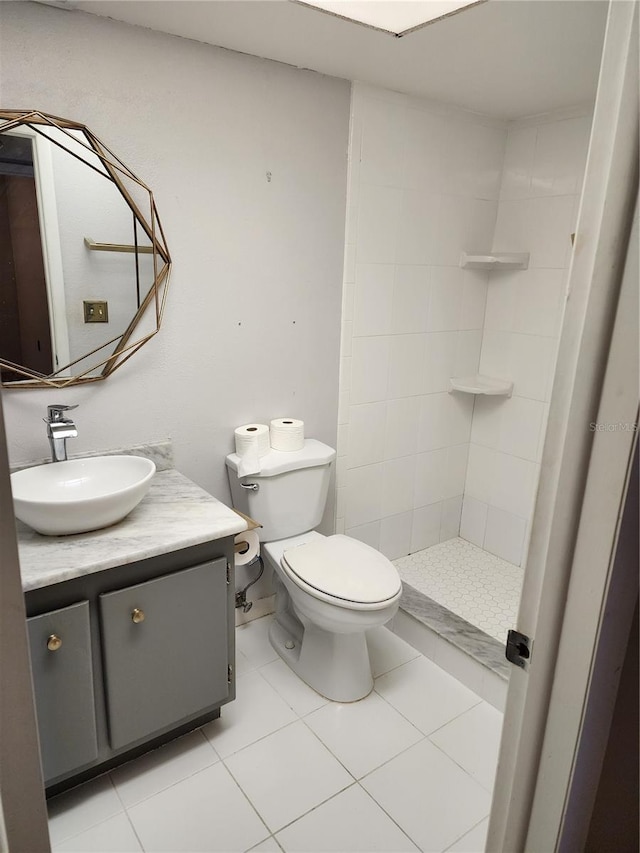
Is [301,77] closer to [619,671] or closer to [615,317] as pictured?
[615,317]

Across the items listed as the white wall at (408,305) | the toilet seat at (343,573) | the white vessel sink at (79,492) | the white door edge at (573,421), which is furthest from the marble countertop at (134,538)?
the white door edge at (573,421)

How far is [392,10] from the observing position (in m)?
1.40

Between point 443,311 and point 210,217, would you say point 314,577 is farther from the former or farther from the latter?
point 443,311

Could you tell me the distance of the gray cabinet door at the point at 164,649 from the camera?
1.48m

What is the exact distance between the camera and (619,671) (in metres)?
0.71


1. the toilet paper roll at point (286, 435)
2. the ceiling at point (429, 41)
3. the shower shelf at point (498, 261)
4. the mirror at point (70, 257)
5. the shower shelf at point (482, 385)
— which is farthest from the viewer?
the shower shelf at point (482, 385)

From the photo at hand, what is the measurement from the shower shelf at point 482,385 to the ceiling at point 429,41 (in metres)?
1.16

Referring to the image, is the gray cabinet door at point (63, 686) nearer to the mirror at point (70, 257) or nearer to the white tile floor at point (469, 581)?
the mirror at point (70, 257)

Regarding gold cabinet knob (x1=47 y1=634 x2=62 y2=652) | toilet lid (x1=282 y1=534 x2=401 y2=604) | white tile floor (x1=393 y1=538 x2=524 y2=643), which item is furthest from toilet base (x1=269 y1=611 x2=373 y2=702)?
gold cabinet knob (x1=47 y1=634 x2=62 y2=652)

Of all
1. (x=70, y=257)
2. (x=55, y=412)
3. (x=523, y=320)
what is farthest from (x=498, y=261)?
(x=55, y=412)

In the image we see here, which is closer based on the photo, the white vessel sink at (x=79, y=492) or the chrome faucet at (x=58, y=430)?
the white vessel sink at (x=79, y=492)

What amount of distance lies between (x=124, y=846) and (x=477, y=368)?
228 cm

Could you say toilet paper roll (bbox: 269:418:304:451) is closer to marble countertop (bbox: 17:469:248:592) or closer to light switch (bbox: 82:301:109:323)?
marble countertop (bbox: 17:469:248:592)

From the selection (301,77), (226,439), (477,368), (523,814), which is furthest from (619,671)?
(477,368)
